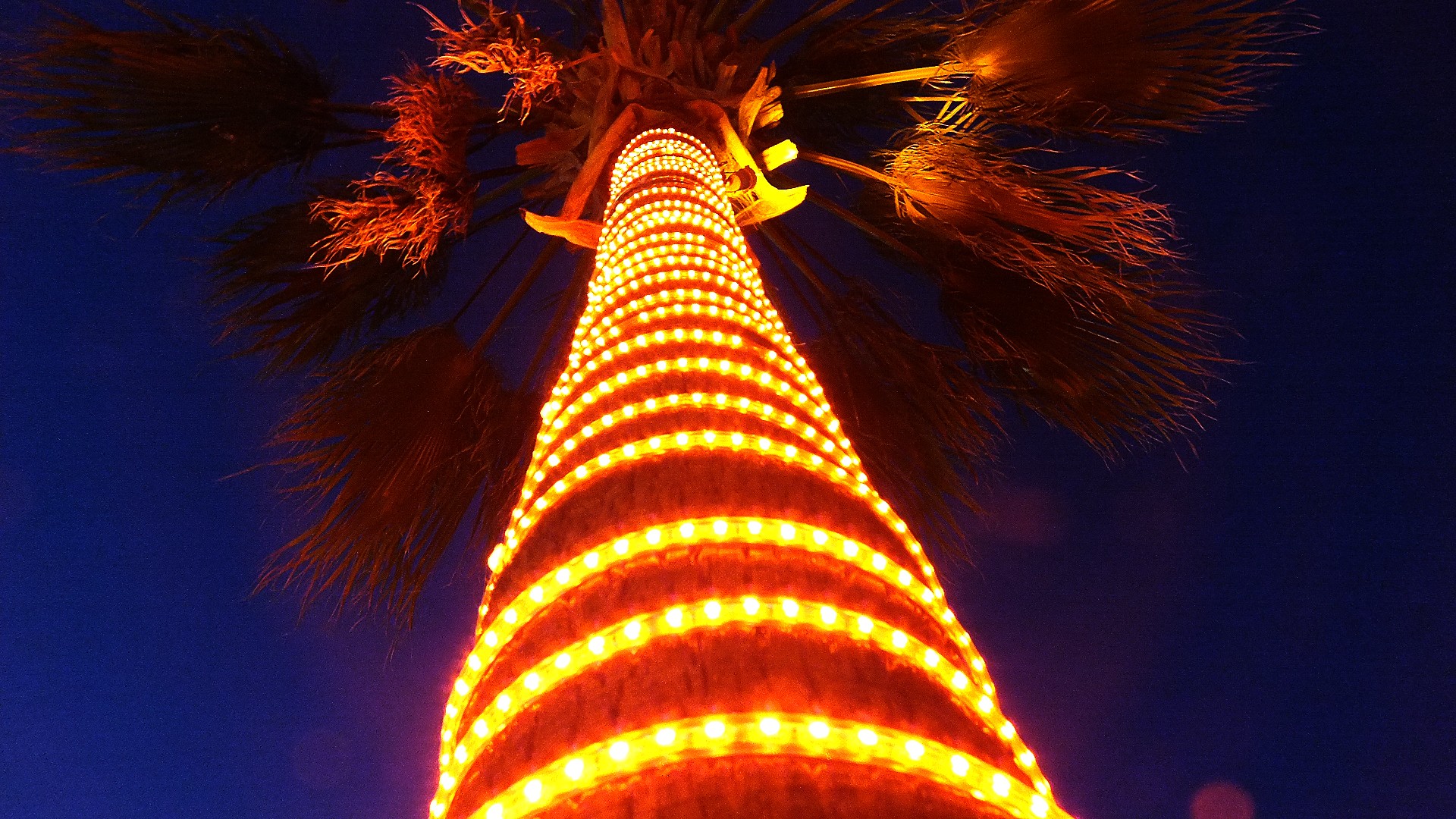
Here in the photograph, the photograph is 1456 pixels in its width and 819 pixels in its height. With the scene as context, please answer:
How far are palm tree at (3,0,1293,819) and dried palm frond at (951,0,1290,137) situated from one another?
0.01 meters

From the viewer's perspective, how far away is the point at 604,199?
135 inches

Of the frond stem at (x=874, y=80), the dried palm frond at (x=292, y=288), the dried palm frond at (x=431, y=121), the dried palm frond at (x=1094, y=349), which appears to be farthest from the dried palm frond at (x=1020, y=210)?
the dried palm frond at (x=292, y=288)

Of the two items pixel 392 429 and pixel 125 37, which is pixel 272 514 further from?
pixel 125 37

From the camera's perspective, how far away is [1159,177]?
20.9ft

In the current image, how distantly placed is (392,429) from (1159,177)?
5532 mm

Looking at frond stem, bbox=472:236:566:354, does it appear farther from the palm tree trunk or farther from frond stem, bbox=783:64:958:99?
the palm tree trunk

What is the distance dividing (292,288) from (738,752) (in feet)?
11.5

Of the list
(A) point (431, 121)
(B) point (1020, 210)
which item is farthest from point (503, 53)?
(B) point (1020, 210)

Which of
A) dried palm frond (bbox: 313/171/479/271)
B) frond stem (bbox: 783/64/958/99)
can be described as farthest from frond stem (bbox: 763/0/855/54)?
dried palm frond (bbox: 313/171/479/271)

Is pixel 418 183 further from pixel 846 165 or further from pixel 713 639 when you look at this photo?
pixel 713 639

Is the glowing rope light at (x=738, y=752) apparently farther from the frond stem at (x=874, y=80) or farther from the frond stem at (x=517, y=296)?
the frond stem at (x=517, y=296)

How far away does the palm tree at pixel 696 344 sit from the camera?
0.93 metres

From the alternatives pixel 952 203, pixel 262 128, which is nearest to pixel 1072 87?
pixel 952 203

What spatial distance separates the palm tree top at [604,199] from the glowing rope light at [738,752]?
230 centimetres
